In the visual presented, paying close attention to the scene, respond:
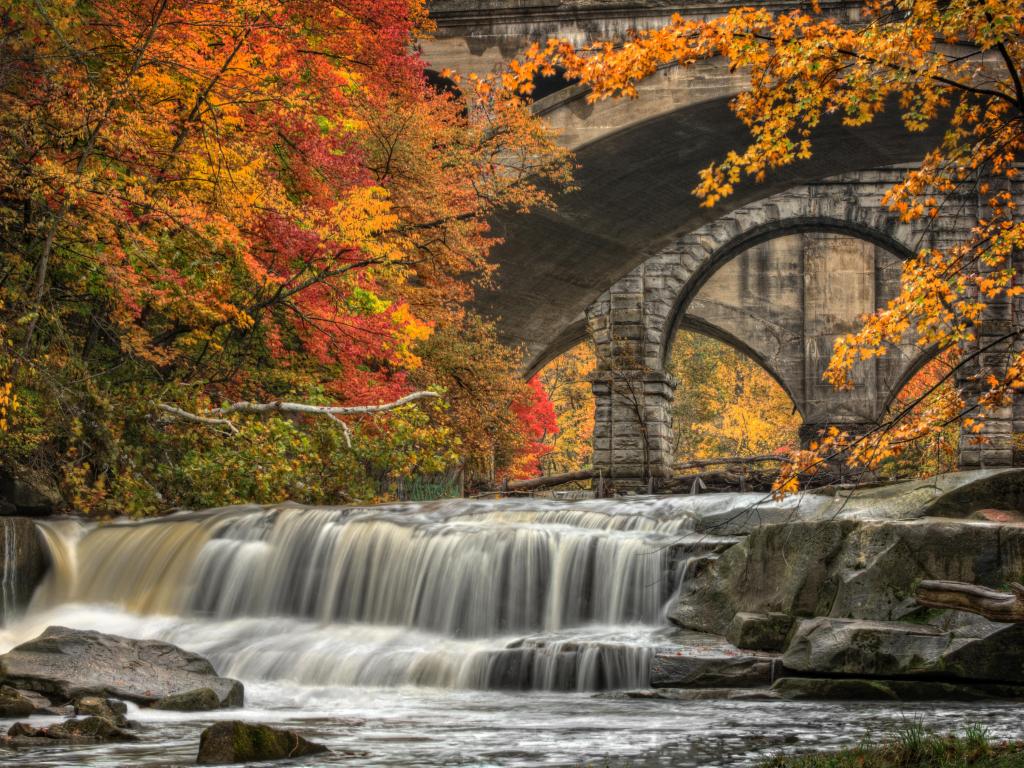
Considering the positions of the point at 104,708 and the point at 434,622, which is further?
the point at 434,622

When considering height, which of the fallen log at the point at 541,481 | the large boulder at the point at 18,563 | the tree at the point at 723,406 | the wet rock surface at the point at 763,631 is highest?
the tree at the point at 723,406

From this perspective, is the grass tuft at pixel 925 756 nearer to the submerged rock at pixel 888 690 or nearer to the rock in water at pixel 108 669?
the submerged rock at pixel 888 690

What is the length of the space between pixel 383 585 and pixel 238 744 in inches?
243

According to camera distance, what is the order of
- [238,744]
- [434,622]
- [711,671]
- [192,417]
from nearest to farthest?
1. [238,744]
2. [711,671]
3. [434,622]
4. [192,417]

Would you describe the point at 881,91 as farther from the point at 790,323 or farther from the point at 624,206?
the point at 790,323

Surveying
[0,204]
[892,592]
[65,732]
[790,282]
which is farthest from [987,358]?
[65,732]

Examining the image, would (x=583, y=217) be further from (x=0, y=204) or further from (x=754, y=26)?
(x=754, y=26)

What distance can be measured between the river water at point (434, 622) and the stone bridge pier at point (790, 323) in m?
13.9

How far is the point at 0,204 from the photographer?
13383mm

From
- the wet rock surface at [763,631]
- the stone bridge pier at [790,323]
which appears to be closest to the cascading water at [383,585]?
the wet rock surface at [763,631]

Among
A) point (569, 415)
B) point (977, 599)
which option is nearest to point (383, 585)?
point (977, 599)

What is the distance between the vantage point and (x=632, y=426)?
30312 millimetres

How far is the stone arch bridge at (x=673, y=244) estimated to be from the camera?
20312 millimetres

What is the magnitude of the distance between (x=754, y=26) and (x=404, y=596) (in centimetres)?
→ 700
